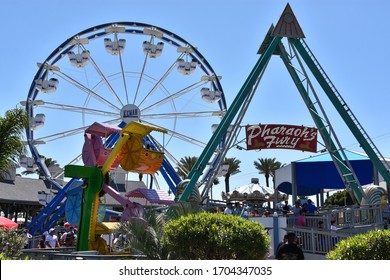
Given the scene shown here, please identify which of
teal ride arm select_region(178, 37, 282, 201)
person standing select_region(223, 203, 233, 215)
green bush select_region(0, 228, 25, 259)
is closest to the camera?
green bush select_region(0, 228, 25, 259)

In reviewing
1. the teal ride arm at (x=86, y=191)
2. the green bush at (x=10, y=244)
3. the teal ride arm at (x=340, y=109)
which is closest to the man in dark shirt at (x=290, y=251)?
the green bush at (x=10, y=244)

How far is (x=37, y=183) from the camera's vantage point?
4653 centimetres

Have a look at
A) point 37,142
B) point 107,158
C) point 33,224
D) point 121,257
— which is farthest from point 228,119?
point 33,224

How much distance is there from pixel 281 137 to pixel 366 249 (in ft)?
41.4

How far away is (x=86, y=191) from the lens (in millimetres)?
14828

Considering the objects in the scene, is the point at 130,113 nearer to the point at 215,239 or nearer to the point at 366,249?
the point at 215,239

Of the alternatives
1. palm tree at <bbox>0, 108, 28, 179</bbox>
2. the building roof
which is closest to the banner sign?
palm tree at <bbox>0, 108, 28, 179</bbox>

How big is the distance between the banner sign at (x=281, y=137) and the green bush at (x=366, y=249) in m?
12.4

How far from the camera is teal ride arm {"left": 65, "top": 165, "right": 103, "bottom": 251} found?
14.2 meters

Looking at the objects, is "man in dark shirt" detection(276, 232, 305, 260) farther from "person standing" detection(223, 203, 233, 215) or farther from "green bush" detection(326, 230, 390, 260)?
"person standing" detection(223, 203, 233, 215)

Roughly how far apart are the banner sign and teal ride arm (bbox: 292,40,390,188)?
1.58m

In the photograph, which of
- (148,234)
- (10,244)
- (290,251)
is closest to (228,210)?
(148,234)
